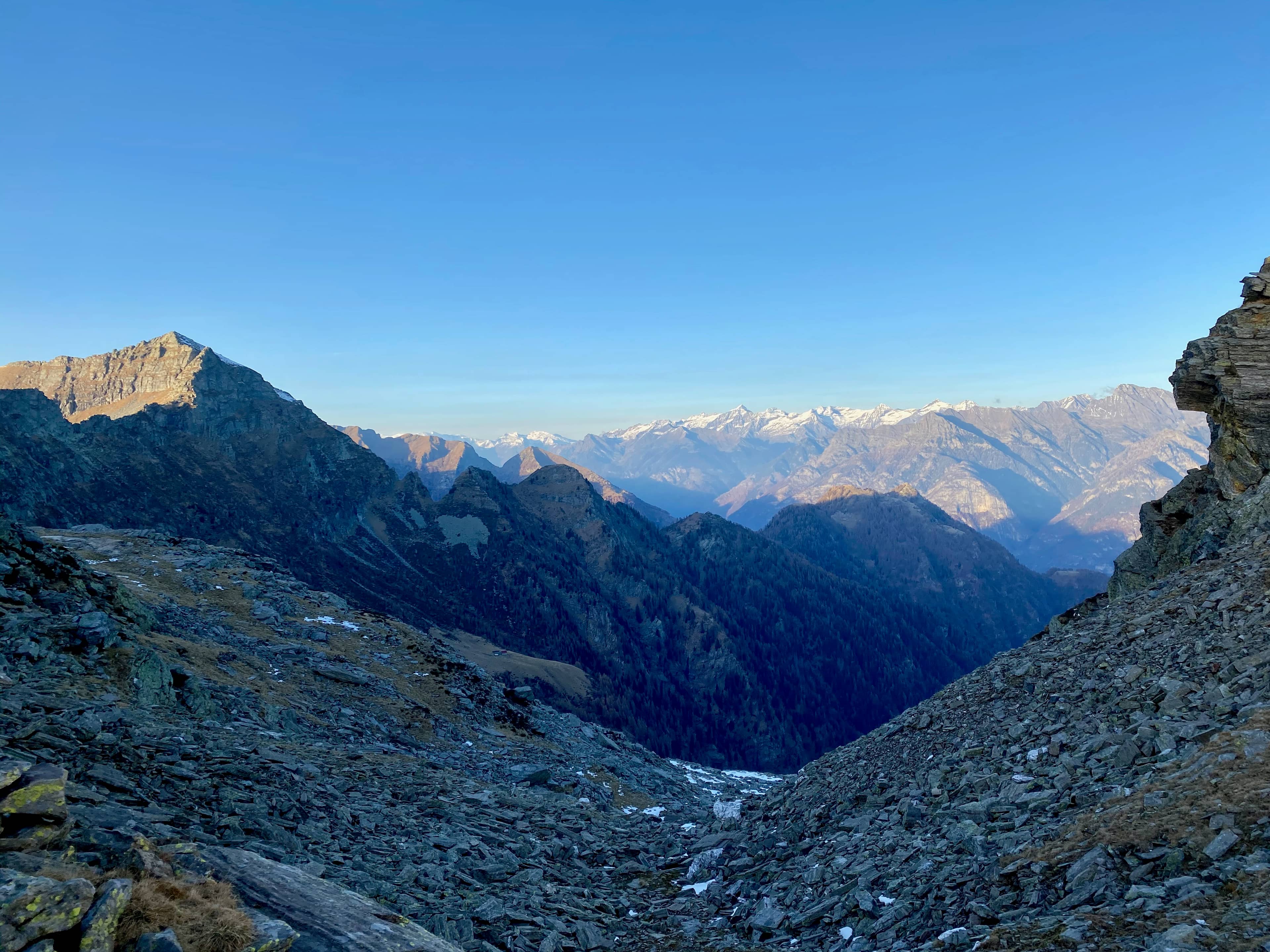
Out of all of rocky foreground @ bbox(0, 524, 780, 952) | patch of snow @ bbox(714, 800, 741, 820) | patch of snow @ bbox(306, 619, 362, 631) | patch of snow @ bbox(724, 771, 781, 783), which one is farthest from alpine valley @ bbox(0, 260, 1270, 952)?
patch of snow @ bbox(724, 771, 781, 783)

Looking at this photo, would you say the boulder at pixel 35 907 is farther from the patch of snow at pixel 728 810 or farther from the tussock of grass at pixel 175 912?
the patch of snow at pixel 728 810

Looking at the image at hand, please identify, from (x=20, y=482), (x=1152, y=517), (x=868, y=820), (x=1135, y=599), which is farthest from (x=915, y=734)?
(x=20, y=482)

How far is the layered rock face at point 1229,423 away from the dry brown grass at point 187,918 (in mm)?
45008

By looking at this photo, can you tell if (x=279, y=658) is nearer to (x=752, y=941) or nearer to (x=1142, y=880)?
(x=752, y=941)

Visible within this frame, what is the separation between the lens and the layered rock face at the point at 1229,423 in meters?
39.7

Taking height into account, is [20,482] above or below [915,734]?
above

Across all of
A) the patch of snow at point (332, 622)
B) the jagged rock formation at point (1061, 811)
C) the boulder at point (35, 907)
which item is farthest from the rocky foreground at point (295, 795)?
the patch of snow at point (332, 622)

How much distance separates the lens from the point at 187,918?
11266 millimetres

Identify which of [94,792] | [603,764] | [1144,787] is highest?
[94,792]

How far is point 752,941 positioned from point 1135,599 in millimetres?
27214

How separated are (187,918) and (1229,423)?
57.0 m

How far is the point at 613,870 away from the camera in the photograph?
26625 mm

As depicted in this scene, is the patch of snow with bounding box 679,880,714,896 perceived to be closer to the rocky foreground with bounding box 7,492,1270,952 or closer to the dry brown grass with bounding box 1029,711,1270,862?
the rocky foreground with bounding box 7,492,1270,952

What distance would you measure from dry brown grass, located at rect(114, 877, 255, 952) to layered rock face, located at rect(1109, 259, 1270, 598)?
4501 centimetres
